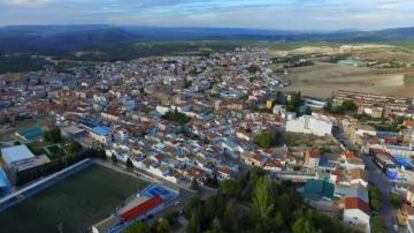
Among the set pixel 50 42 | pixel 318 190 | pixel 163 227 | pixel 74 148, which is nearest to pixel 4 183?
pixel 74 148

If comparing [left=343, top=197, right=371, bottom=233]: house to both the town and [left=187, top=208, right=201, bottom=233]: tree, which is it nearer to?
the town

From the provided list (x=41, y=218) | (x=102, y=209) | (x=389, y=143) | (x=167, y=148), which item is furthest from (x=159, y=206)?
(x=389, y=143)

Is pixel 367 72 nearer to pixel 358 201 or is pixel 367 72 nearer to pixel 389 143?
pixel 389 143

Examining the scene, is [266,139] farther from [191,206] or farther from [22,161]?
[22,161]

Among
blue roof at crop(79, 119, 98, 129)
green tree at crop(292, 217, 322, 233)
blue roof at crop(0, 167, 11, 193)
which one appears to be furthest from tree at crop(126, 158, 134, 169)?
green tree at crop(292, 217, 322, 233)

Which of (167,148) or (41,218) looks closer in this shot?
(41,218)
